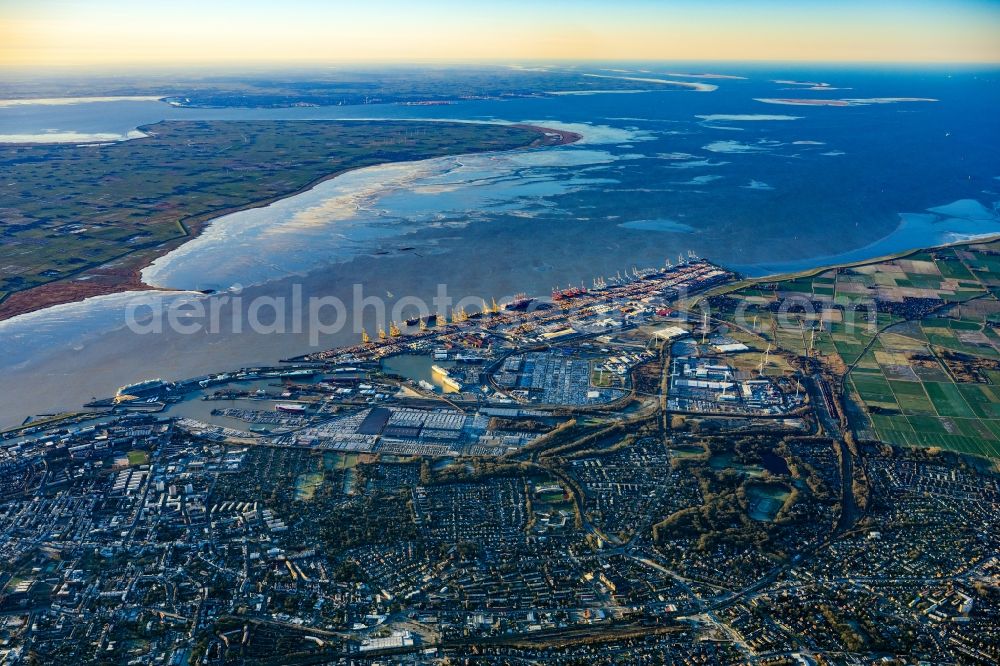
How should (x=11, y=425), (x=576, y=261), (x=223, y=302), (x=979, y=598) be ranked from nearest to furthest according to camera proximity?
(x=979, y=598) → (x=11, y=425) → (x=223, y=302) → (x=576, y=261)

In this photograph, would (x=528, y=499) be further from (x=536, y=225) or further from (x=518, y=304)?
(x=536, y=225)

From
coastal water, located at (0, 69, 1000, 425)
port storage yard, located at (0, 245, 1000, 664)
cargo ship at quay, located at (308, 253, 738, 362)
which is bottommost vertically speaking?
port storage yard, located at (0, 245, 1000, 664)

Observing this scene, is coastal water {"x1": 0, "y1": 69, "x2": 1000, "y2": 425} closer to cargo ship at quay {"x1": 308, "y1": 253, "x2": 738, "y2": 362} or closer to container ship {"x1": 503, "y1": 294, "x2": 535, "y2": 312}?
cargo ship at quay {"x1": 308, "y1": 253, "x2": 738, "y2": 362}

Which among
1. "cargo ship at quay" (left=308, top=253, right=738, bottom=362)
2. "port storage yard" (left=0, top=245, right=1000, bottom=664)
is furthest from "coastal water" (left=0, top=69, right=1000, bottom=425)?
"port storage yard" (left=0, top=245, right=1000, bottom=664)

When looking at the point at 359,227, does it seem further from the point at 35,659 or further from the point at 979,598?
the point at 979,598

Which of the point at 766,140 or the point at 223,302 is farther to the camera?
the point at 766,140

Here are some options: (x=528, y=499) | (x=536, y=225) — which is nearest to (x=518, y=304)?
(x=536, y=225)

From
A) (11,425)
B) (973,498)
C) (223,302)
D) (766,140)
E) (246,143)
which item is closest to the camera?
(973,498)

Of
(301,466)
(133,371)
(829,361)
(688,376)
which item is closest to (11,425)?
(133,371)
